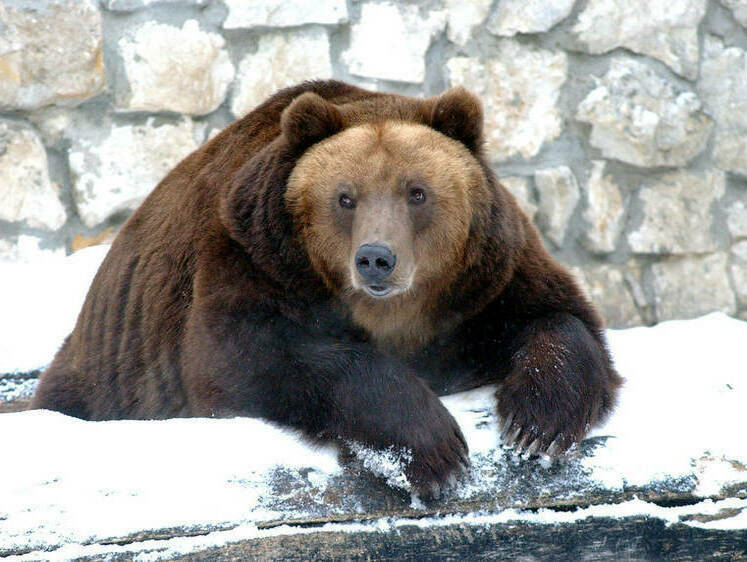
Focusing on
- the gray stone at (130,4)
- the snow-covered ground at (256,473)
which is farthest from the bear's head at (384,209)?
the gray stone at (130,4)

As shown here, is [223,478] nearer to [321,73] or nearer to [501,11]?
[321,73]

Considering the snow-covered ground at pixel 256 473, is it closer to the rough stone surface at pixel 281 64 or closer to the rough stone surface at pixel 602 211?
the rough stone surface at pixel 602 211

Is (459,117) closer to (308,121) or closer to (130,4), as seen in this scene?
(308,121)

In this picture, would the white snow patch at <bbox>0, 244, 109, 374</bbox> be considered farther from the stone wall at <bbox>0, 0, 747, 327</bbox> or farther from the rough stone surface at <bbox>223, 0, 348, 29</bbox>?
the rough stone surface at <bbox>223, 0, 348, 29</bbox>

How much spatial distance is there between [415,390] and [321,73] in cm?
404

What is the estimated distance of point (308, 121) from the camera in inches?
151

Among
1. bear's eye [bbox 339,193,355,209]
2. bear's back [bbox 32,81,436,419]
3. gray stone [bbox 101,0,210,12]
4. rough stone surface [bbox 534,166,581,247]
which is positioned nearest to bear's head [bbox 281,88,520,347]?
bear's eye [bbox 339,193,355,209]

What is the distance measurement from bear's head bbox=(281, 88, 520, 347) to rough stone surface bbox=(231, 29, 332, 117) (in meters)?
3.01

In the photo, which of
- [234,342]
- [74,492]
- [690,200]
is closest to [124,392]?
[234,342]

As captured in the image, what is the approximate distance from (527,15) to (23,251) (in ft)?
13.1

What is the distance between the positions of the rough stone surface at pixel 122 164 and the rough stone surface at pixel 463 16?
2.05 meters

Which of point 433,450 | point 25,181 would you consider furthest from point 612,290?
point 433,450

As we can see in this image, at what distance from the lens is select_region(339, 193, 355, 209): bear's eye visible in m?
3.77

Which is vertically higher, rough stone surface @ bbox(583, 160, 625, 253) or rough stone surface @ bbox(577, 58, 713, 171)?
rough stone surface @ bbox(577, 58, 713, 171)
